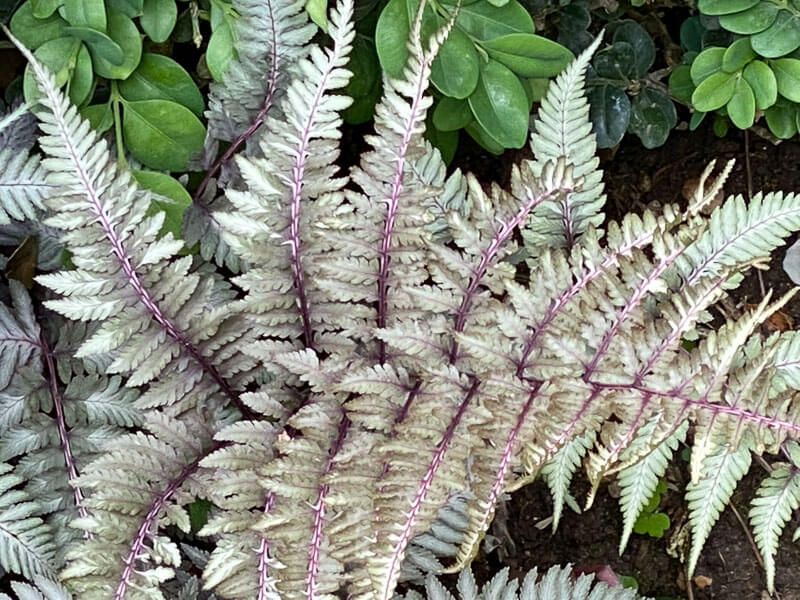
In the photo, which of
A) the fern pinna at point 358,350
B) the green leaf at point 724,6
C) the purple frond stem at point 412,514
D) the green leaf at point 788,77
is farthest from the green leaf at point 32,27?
the green leaf at point 788,77

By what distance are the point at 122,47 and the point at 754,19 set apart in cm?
87

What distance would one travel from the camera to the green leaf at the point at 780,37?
1.17 meters

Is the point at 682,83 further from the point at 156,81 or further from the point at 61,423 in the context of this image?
the point at 61,423

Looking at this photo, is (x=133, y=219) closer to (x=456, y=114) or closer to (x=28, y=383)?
(x=28, y=383)

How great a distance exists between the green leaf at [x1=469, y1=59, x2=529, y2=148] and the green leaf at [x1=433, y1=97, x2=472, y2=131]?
0.07 m

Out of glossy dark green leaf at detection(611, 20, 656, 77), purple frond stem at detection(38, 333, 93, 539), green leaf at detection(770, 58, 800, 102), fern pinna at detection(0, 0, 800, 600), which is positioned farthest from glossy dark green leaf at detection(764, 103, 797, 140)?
purple frond stem at detection(38, 333, 93, 539)

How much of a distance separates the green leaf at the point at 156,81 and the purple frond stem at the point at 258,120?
11 cm

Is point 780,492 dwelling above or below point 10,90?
below

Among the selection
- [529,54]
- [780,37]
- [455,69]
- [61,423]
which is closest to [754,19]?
[780,37]

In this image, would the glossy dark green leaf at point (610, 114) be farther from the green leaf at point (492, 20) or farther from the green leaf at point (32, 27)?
the green leaf at point (32, 27)

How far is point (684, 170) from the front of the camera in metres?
1.64

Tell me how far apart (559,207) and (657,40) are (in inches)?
25.0

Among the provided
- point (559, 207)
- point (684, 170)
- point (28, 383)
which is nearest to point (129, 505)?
point (28, 383)

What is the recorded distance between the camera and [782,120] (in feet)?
4.31
